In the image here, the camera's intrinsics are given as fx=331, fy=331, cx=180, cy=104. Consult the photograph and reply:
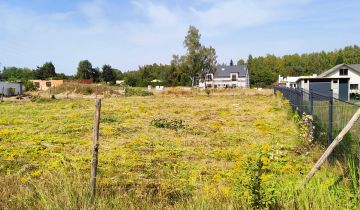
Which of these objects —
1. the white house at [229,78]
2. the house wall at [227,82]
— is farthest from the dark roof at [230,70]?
the house wall at [227,82]

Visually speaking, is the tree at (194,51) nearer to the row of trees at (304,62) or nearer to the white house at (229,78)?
the white house at (229,78)

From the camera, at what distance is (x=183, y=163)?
7438 mm

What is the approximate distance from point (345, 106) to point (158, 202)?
4301 mm

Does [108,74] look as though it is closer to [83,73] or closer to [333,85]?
[83,73]

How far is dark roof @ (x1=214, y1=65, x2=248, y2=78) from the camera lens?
84750 millimetres

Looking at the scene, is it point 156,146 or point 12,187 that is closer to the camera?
point 12,187

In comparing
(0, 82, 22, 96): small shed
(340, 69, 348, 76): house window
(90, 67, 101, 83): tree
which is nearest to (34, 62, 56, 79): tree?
(90, 67, 101, 83): tree

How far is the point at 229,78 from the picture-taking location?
8550 cm

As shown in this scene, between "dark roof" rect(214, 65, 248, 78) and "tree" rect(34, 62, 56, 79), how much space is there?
159 ft

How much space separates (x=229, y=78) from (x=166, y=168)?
262 ft

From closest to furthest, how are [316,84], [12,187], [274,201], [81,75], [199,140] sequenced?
[274,201], [12,187], [199,140], [316,84], [81,75]

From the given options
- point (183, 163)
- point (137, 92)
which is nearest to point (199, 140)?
point (183, 163)

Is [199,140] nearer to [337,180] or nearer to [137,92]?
[337,180]

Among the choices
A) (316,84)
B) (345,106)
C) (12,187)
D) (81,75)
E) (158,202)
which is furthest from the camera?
(81,75)
